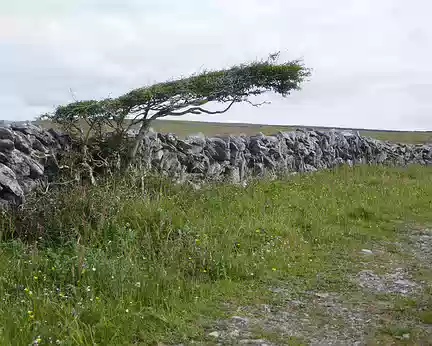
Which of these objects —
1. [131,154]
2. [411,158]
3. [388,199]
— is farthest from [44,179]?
[411,158]

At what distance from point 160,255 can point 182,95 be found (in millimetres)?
5514

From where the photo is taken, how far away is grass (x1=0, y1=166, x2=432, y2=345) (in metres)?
4.10

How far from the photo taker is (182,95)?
34.1ft

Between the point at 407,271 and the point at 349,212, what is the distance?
3088 mm

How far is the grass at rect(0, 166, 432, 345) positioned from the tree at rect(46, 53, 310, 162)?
1747 millimetres

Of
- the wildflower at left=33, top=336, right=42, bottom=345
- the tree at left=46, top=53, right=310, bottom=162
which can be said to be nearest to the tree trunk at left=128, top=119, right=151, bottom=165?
the tree at left=46, top=53, right=310, bottom=162

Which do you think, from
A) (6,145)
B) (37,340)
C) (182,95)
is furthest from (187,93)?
(37,340)

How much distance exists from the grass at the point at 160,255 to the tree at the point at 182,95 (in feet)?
5.73

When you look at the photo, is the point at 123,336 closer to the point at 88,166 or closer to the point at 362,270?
Result: the point at 362,270

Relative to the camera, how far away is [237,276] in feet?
18.2

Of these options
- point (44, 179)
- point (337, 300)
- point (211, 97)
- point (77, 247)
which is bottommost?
point (337, 300)

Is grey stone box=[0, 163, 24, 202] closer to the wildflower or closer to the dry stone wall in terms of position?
the dry stone wall

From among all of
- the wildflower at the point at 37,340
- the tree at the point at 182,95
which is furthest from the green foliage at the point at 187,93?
the wildflower at the point at 37,340

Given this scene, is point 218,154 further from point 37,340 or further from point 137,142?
point 37,340
